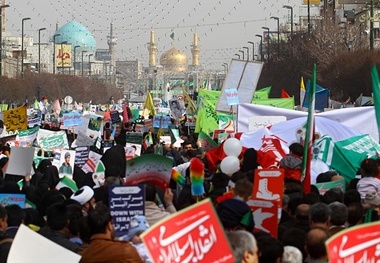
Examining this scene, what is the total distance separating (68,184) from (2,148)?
17.6 ft

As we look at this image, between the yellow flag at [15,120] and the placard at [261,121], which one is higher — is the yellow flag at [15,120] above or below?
below

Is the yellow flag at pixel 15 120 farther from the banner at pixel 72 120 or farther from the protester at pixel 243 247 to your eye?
the protester at pixel 243 247

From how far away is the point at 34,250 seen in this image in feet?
23.8

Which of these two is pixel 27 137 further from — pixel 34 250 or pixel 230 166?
pixel 34 250

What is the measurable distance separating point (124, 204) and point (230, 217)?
0.89 metres

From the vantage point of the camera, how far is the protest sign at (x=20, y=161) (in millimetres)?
15234

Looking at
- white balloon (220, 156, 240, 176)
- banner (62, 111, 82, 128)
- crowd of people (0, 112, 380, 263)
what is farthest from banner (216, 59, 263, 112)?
crowd of people (0, 112, 380, 263)

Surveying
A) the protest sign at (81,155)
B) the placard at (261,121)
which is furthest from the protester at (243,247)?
the placard at (261,121)

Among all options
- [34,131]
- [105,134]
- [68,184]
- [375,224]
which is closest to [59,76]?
[105,134]

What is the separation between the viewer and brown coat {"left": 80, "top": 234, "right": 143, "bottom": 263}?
8.19 meters

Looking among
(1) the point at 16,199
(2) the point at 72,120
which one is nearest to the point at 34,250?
(1) the point at 16,199

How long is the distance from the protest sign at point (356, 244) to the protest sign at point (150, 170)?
5254mm

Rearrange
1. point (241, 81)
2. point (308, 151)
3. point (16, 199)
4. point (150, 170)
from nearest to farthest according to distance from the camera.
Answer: point (16, 199) → point (150, 170) → point (308, 151) → point (241, 81)

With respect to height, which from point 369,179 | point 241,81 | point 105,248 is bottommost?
point 105,248
